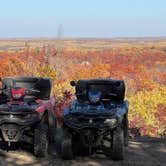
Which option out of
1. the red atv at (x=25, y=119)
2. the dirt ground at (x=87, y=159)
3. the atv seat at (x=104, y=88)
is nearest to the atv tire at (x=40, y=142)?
the red atv at (x=25, y=119)

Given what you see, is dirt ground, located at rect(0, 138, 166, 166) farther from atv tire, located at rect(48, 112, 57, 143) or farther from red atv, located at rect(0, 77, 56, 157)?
atv tire, located at rect(48, 112, 57, 143)

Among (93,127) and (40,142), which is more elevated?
(93,127)

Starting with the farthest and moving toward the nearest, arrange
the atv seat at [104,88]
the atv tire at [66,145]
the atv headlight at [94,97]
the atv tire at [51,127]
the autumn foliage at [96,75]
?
the autumn foliage at [96,75] < the atv seat at [104,88] < the atv tire at [51,127] < the atv headlight at [94,97] < the atv tire at [66,145]

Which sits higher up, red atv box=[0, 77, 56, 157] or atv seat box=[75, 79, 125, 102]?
atv seat box=[75, 79, 125, 102]

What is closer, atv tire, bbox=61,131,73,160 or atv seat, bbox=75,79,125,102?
atv tire, bbox=61,131,73,160

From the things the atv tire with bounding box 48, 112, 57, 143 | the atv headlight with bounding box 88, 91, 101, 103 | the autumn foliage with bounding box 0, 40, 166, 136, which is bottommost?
the autumn foliage with bounding box 0, 40, 166, 136

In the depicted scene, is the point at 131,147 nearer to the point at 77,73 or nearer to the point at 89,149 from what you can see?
the point at 89,149

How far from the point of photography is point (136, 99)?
45062 mm

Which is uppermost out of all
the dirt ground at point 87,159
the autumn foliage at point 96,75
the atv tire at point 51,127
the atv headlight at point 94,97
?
the atv headlight at point 94,97

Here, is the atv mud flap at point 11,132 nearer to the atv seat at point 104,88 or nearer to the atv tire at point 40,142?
the atv tire at point 40,142

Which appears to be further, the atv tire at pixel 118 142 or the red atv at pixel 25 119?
the red atv at pixel 25 119

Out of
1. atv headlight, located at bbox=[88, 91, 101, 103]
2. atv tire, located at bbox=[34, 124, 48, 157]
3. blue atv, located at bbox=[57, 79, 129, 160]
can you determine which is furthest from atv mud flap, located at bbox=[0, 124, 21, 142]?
atv headlight, located at bbox=[88, 91, 101, 103]

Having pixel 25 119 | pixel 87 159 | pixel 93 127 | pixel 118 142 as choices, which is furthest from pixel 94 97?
pixel 25 119

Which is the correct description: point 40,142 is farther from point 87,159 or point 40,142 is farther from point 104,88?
point 104,88
